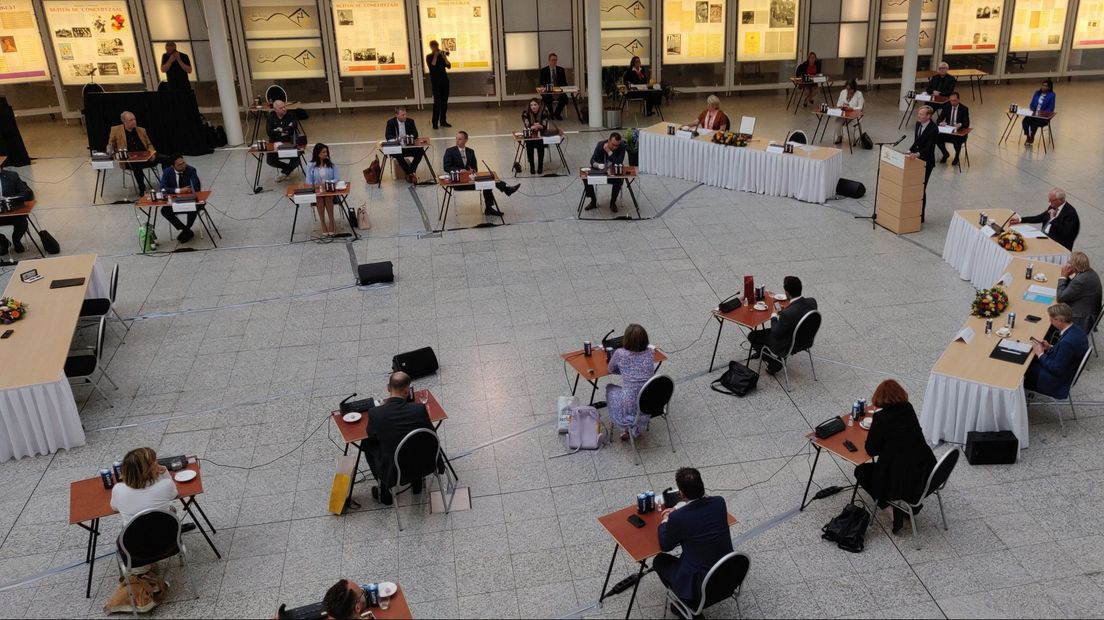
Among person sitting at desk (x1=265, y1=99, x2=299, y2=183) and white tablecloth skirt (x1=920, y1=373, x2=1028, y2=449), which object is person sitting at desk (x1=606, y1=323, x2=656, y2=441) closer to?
white tablecloth skirt (x1=920, y1=373, x2=1028, y2=449)

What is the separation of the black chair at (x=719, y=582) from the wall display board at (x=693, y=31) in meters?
21.7

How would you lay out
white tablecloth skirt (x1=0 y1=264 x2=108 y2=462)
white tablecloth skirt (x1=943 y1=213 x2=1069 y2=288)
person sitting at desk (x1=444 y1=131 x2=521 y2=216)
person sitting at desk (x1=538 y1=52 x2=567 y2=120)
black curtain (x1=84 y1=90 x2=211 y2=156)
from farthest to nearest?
person sitting at desk (x1=538 y1=52 x2=567 y2=120) → black curtain (x1=84 y1=90 x2=211 y2=156) → person sitting at desk (x1=444 y1=131 x2=521 y2=216) → white tablecloth skirt (x1=943 y1=213 x2=1069 y2=288) → white tablecloth skirt (x1=0 y1=264 x2=108 y2=462)

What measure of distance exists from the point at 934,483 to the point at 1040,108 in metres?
14.4

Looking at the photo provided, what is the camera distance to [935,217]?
1459 centimetres

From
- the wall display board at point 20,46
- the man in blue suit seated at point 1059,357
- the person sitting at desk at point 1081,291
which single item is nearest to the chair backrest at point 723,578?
the man in blue suit seated at point 1059,357

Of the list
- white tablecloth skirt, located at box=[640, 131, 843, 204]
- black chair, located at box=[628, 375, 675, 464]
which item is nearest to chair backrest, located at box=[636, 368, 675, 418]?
black chair, located at box=[628, 375, 675, 464]

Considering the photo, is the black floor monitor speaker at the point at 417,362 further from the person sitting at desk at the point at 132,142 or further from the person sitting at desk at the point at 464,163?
the person sitting at desk at the point at 132,142

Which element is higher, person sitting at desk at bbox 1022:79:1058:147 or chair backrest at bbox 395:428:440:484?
person sitting at desk at bbox 1022:79:1058:147

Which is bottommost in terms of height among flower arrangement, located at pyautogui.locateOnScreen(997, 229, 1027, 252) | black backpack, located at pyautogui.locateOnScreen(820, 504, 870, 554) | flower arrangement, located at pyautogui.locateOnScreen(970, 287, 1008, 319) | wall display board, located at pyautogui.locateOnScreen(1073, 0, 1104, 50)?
black backpack, located at pyautogui.locateOnScreen(820, 504, 870, 554)

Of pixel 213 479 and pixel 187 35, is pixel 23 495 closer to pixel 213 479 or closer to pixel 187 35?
pixel 213 479

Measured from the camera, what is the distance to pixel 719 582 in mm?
5922

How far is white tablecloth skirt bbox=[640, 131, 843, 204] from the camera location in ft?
51.1

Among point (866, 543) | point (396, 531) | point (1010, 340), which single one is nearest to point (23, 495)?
point (396, 531)

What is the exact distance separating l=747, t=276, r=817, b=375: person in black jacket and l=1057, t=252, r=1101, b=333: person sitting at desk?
270 cm
